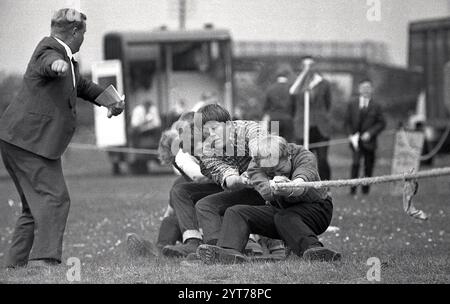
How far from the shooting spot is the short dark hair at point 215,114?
7.30 meters

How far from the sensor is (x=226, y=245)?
270 inches

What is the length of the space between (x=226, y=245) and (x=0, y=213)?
7.67 m

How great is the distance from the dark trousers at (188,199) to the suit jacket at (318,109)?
6202 mm

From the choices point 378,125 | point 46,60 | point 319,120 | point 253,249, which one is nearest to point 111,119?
point 378,125

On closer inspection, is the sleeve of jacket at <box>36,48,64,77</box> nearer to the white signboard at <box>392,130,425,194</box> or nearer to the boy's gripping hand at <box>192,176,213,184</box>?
the boy's gripping hand at <box>192,176,213,184</box>

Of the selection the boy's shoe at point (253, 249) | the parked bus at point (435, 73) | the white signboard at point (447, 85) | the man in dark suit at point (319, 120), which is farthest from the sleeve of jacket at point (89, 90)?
the white signboard at point (447, 85)

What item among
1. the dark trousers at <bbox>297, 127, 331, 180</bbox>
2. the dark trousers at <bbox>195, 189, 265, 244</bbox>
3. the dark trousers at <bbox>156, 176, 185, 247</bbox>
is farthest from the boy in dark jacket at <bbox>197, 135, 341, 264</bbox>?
the dark trousers at <bbox>297, 127, 331, 180</bbox>

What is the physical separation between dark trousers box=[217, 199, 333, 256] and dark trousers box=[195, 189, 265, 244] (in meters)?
0.35

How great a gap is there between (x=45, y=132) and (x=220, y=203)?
151 centimetres

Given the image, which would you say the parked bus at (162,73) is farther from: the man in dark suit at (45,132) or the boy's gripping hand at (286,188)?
the boy's gripping hand at (286,188)

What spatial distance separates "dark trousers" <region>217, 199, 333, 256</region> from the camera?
6.86 metres

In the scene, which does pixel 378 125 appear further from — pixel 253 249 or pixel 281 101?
pixel 253 249
